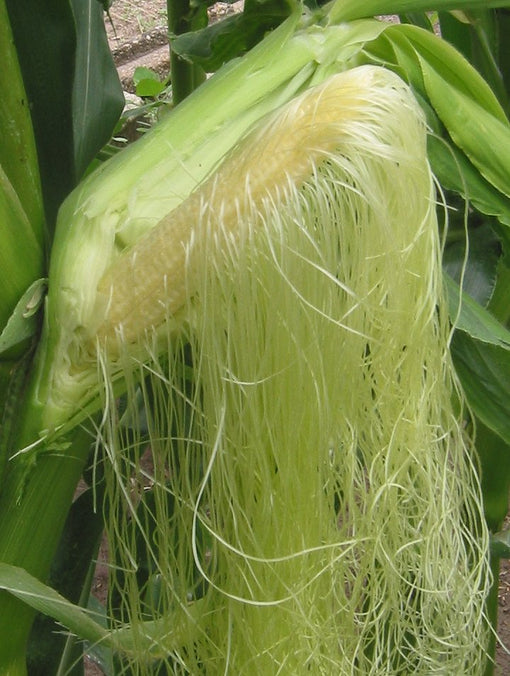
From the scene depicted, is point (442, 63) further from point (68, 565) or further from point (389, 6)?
point (68, 565)

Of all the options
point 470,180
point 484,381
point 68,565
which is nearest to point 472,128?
point 470,180

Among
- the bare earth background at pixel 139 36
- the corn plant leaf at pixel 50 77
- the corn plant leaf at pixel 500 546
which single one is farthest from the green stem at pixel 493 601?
the bare earth background at pixel 139 36

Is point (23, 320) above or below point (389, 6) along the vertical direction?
below

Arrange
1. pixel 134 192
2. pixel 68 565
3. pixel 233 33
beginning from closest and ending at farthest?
1. pixel 134 192
2. pixel 233 33
3. pixel 68 565

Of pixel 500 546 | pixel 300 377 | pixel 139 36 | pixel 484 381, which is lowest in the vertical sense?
pixel 500 546

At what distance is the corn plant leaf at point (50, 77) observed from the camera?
24.7 inches

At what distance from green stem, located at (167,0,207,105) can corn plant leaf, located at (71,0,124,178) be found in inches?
3.6

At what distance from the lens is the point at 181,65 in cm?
89

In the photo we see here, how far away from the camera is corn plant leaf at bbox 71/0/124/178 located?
0.73 metres

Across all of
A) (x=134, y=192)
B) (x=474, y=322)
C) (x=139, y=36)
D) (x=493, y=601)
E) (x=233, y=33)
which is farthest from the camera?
(x=139, y=36)

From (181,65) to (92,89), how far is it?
16 cm

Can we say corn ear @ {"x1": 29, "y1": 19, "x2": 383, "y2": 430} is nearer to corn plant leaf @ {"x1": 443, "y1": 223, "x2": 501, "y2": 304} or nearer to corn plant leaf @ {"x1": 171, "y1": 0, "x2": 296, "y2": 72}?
corn plant leaf @ {"x1": 171, "y1": 0, "x2": 296, "y2": 72}

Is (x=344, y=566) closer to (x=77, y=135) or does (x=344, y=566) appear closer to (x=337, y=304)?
(x=337, y=304)

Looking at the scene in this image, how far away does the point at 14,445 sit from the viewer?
546 mm
